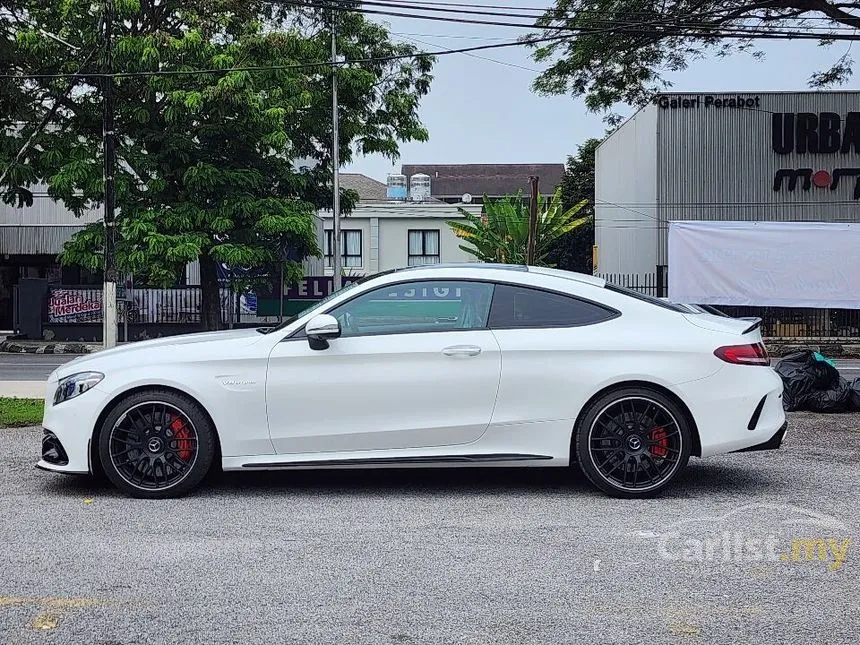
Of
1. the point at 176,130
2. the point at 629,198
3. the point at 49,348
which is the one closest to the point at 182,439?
the point at 176,130

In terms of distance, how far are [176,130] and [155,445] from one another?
19460 millimetres

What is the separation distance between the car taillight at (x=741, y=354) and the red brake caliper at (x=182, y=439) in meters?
3.41

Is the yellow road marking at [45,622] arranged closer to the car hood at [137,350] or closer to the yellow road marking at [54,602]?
the yellow road marking at [54,602]

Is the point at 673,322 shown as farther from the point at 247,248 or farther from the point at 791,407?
the point at 247,248

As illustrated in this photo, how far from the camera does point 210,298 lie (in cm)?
2770

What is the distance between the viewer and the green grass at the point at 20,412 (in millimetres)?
10148

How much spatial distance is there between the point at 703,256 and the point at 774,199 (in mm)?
19149

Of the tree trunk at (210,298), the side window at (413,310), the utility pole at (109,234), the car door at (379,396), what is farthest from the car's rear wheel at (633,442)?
the tree trunk at (210,298)

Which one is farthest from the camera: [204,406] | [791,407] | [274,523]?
[791,407]

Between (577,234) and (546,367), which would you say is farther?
(577,234)

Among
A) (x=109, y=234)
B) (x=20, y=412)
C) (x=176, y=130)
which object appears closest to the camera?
(x=20, y=412)

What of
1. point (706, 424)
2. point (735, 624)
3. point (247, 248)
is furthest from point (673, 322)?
point (247, 248)

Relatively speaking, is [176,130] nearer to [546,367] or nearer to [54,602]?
[546,367]

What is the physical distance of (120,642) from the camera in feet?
12.8
